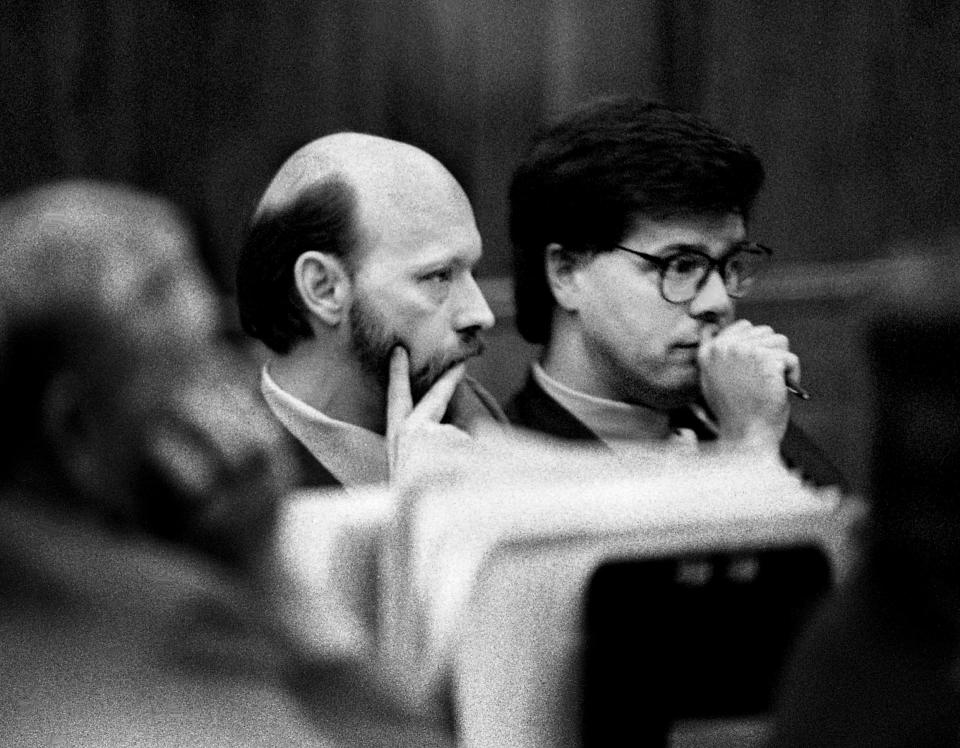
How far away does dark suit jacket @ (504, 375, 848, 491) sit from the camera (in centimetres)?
294

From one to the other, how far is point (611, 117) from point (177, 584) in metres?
1.53

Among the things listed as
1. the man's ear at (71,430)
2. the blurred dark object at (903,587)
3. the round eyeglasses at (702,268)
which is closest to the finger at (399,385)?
the round eyeglasses at (702,268)

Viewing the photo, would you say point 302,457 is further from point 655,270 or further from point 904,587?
point 904,587

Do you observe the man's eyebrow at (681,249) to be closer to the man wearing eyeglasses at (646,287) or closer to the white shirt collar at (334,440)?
the man wearing eyeglasses at (646,287)

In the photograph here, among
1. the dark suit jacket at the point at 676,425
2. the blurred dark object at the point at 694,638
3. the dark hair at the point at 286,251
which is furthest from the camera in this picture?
the dark suit jacket at the point at 676,425

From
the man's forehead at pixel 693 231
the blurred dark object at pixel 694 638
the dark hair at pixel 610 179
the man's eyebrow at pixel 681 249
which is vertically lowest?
the blurred dark object at pixel 694 638

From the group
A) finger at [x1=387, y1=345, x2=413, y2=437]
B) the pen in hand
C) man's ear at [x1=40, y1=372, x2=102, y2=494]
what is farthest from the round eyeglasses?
man's ear at [x1=40, y1=372, x2=102, y2=494]

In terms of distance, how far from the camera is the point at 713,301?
9.80 feet

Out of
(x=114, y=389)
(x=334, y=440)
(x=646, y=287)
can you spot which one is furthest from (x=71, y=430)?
(x=646, y=287)

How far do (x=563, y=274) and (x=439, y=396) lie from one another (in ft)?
1.06

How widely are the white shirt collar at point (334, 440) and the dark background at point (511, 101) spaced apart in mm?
218

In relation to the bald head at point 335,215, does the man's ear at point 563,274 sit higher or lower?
lower

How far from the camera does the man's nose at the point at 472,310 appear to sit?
290 centimetres

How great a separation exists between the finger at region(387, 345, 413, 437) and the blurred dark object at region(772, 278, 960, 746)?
0.80 metres
